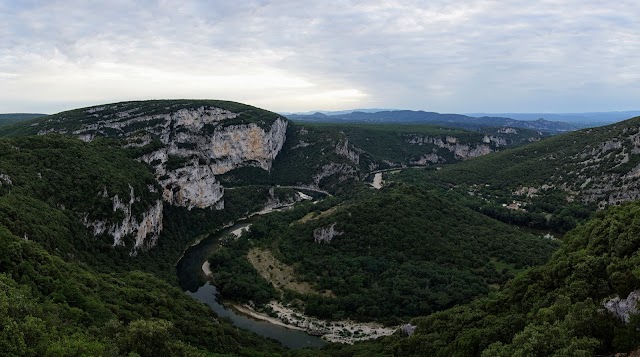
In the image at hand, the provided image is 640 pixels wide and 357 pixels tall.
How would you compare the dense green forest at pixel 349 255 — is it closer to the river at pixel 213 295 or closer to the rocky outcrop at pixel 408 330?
the rocky outcrop at pixel 408 330

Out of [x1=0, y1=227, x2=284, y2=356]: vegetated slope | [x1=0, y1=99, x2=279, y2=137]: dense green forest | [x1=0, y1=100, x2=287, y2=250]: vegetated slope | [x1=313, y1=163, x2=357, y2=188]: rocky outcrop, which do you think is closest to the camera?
[x1=0, y1=227, x2=284, y2=356]: vegetated slope

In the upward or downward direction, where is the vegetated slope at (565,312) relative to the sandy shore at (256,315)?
upward

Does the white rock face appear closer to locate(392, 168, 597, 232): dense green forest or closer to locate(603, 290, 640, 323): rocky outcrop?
locate(392, 168, 597, 232): dense green forest

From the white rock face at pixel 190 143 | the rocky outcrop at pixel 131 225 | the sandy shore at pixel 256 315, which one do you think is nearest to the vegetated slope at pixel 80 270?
the rocky outcrop at pixel 131 225

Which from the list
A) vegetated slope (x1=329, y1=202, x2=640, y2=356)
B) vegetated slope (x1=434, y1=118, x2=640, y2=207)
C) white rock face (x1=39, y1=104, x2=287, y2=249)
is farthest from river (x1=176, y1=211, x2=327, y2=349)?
vegetated slope (x1=434, y1=118, x2=640, y2=207)

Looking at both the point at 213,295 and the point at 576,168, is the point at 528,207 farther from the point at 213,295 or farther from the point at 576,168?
the point at 213,295
